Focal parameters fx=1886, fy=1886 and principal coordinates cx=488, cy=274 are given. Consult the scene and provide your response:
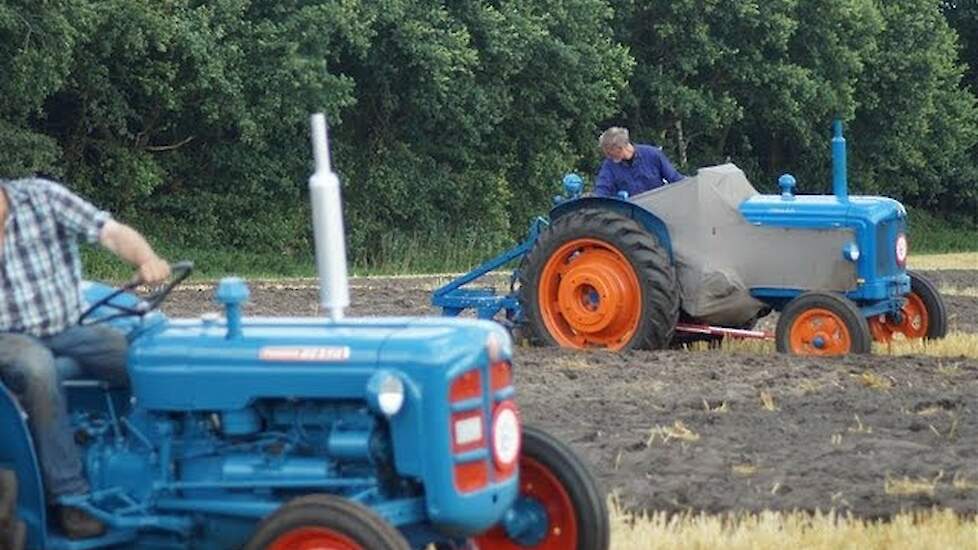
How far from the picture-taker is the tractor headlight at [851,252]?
40.6 feet

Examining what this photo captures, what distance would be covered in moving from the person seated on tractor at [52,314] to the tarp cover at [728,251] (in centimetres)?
705

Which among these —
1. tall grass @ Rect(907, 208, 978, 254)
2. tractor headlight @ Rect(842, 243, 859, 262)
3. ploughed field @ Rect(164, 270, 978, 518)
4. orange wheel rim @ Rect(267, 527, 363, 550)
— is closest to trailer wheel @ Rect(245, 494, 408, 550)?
orange wheel rim @ Rect(267, 527, 363, 550)

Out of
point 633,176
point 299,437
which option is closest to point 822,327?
point 633,176

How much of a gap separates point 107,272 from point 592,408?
1643 cm

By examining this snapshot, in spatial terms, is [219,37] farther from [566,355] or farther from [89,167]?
[566,355]

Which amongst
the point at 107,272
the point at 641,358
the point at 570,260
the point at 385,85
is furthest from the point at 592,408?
the point at 385,85

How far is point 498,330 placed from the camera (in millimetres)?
5645

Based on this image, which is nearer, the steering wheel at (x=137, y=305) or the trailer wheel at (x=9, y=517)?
the trailer wheel at (x=9, y=517)

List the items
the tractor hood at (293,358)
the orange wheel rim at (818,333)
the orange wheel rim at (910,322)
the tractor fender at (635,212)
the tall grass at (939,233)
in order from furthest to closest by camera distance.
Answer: the tall grass at (939,233) < the orange wheel rim at (910,322) < the tractor fender at (635,212) < the orange wheel rim at (818,333) < the tractor hood at (293,358)

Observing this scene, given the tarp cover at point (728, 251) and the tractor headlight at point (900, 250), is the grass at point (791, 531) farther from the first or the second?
the tractor headlight at point (900, 250)

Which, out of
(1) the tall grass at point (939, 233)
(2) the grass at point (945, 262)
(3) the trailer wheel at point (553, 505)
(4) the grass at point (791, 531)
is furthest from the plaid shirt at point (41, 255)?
(1) the tall grass at point (939, 233)

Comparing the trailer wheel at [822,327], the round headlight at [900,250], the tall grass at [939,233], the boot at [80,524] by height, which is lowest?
the tall grass at [939,233]

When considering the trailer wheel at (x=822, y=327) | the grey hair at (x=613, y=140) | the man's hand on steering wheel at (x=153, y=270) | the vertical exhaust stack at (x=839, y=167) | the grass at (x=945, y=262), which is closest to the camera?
the man's hand on steering wheel at (x=153, y=270)

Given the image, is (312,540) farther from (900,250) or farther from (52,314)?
(900,250)
